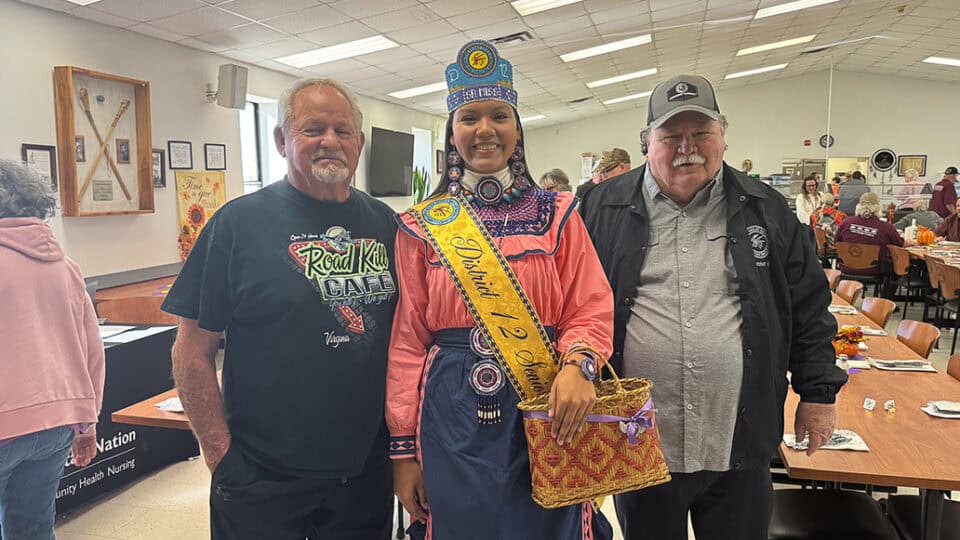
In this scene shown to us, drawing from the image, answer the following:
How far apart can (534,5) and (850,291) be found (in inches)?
146

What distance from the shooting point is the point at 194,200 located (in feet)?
20.0

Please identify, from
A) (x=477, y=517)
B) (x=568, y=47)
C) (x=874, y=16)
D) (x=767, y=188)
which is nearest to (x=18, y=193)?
(x=477, y=517)

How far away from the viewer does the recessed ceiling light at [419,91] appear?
9.30 metres

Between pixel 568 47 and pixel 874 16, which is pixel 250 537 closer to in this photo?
pixel 568 47

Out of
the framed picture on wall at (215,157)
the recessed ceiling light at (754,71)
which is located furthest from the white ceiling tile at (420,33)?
the recessed ceiling light at (754,71)

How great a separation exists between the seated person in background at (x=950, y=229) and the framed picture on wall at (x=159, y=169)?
8.75 m

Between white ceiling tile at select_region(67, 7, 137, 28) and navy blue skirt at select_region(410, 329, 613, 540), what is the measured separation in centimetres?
469

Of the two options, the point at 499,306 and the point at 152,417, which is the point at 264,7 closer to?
the point at 152,417

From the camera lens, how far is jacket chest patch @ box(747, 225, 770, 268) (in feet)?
5.21

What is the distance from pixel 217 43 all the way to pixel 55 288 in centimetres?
433

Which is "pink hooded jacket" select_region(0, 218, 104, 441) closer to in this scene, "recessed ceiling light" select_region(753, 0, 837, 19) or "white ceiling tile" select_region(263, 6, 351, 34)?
"white ceiling tile" select_region(263, 6, 351, 34)

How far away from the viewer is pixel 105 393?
3.20 m

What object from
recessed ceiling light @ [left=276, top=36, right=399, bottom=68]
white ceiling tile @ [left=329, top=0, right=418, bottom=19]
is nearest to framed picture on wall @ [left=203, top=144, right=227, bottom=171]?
recessed ceiling light @ [left=276, top=36, right=399, bottom=68]

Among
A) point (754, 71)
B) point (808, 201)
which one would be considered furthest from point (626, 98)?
point (808, 201)
